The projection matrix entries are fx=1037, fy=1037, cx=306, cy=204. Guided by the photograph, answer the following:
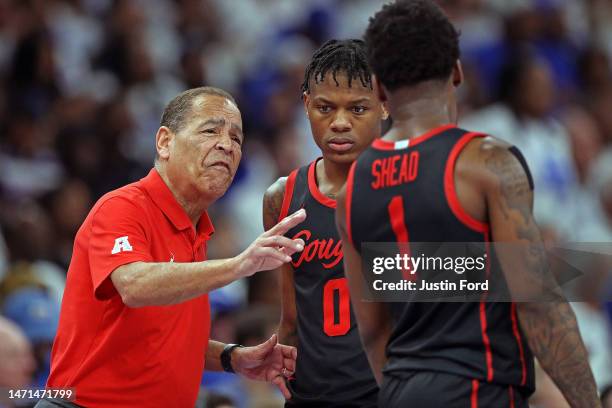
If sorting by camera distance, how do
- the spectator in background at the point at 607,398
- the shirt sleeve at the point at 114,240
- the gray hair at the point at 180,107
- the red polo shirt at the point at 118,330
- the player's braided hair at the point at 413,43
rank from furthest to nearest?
the spectator in background at the point at 607,398
the gray hair at the point at 180,107
the red polo shirt at the point at 118,330
the shirt sleeve at the point at 114,240
the player's braided hair at the point at 413,43

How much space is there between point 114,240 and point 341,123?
1.10 metres

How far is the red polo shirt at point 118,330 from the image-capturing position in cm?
435

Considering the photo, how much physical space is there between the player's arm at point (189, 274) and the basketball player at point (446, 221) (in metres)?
0.43

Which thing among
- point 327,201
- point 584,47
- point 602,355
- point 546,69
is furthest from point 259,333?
point 584,47

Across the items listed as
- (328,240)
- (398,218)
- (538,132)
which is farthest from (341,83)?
(538,132)

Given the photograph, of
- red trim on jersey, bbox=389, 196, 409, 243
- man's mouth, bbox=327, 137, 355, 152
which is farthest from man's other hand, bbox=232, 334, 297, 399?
red trim on jersey, bbox=389, 196, 409, 243

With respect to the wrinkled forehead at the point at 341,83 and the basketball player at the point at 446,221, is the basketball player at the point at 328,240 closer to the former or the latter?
the wrinkled forehead at the point at 341,83

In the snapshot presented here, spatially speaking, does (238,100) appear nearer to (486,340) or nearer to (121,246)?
(121,246)

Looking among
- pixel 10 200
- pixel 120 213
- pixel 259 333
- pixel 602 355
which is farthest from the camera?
pixel 10 200

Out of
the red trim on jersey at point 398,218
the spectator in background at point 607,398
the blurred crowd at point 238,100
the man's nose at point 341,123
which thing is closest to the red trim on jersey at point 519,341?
the red trim on jersey at point 398,218

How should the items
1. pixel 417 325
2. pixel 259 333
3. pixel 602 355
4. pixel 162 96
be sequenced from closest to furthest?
pixel 417 325 → pixel 259 333 → pixel 602 355 → pixel 162 96

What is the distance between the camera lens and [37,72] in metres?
9.52

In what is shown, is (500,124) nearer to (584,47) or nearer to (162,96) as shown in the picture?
(584,47)

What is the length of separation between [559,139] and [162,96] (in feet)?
12.8
